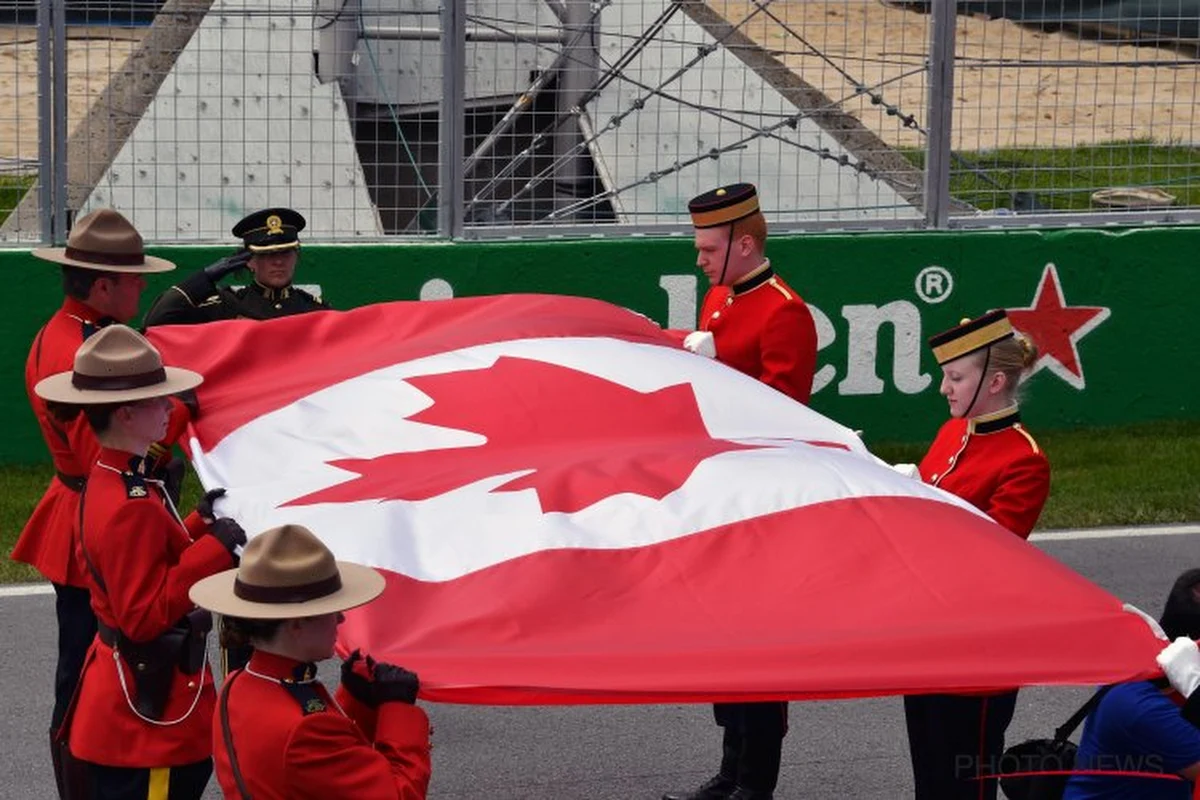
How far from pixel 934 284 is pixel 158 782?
20.6 ft

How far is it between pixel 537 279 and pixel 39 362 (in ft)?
14.0

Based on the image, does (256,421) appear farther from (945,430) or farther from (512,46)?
(512,46)

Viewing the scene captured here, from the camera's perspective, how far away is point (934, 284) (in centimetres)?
1027

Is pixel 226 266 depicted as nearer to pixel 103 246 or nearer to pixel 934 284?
pixel 103 246

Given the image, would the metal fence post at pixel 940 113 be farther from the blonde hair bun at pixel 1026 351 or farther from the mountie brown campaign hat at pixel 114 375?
the mountie brown campaign hat at pixel 114 375

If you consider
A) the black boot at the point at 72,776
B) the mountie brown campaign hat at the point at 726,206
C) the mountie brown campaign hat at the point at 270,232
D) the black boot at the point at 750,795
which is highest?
the mountie brown campaign hat at the point at 726,206

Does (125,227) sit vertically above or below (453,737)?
above

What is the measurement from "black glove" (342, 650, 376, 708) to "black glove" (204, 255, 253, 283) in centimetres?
334

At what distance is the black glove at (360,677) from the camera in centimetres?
406

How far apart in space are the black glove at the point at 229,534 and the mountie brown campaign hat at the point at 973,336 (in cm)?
202

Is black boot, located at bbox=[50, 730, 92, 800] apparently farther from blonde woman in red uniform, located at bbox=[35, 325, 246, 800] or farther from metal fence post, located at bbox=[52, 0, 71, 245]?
metal fence post, located at bbox=[52, 0, 71, 245]

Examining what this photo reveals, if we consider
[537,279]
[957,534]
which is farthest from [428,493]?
[537,279]

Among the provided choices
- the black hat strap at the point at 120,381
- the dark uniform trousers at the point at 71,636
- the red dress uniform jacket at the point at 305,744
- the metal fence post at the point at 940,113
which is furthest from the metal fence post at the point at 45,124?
the red dress uniform jacket at the point at 305,744

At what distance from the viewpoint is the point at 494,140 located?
983cm
